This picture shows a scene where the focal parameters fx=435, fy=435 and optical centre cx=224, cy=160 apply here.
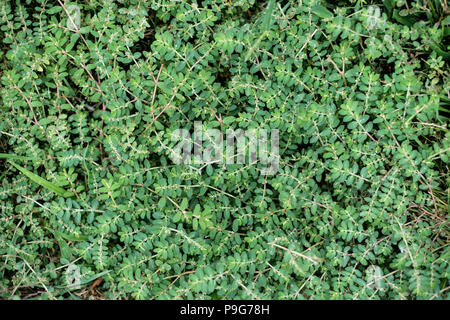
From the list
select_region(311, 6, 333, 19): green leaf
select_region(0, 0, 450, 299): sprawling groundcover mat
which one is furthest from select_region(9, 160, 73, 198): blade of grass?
select_region(311, 6, 333, 19): green leaf

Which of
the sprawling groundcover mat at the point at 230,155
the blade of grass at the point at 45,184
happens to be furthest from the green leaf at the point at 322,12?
the blade of grass at the point at 45,184

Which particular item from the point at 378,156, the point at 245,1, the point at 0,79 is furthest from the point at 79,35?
the point at 378,156

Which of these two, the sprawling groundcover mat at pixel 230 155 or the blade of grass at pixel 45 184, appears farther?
the blade of grass at pixel 45 184

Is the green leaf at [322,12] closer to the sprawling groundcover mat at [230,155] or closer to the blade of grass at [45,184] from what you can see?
the sprawling groundcover mat at [230,155]

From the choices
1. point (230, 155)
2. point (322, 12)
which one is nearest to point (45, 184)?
point (230, 155)

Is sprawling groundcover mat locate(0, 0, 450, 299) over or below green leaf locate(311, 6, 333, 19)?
below

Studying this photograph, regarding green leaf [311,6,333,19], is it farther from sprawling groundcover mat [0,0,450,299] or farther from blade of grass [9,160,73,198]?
blade of grass [9,160,73,198]

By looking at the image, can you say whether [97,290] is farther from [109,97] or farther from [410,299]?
[410,299]

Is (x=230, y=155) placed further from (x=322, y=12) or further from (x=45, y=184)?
(x=45, y=184)

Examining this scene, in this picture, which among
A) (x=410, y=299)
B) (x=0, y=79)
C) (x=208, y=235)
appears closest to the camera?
(x=410, y=299)
